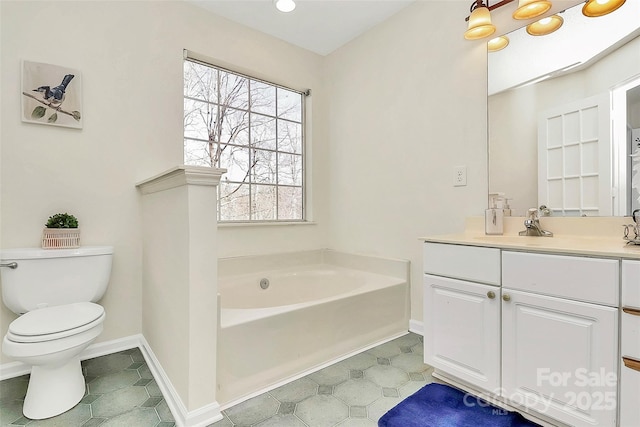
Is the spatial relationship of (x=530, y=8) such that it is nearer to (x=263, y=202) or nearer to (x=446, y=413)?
(x=446, y=413)

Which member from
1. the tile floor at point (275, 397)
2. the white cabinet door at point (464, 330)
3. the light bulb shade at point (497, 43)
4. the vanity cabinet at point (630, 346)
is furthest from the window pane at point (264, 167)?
the vanity cabinet at point (630, 346)

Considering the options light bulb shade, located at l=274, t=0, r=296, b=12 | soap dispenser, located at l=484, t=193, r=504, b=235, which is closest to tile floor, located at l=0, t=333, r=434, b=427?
soap dispenser, located at l=484, t=193, r=504, b=235

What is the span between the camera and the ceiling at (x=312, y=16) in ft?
7.47

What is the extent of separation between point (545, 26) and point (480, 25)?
12.8 inches

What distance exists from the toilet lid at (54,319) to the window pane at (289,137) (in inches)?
73.8

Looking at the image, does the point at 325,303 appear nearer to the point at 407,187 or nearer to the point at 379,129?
the point at 407,187

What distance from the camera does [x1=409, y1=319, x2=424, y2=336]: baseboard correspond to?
2.21 metres

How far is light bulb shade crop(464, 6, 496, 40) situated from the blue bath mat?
1.92 meters

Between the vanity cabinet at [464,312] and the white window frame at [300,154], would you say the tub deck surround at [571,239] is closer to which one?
the vanity cabinet at [464,312]

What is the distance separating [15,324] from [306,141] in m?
2.34

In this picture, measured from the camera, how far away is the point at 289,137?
2.90m

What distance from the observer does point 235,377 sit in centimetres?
144

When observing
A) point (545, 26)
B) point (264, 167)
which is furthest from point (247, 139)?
point (545, 26)

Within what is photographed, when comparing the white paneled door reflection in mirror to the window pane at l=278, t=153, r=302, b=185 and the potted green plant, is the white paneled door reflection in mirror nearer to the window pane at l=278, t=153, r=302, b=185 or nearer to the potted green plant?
the window pane at l=278, t=153, r=302, b=185
